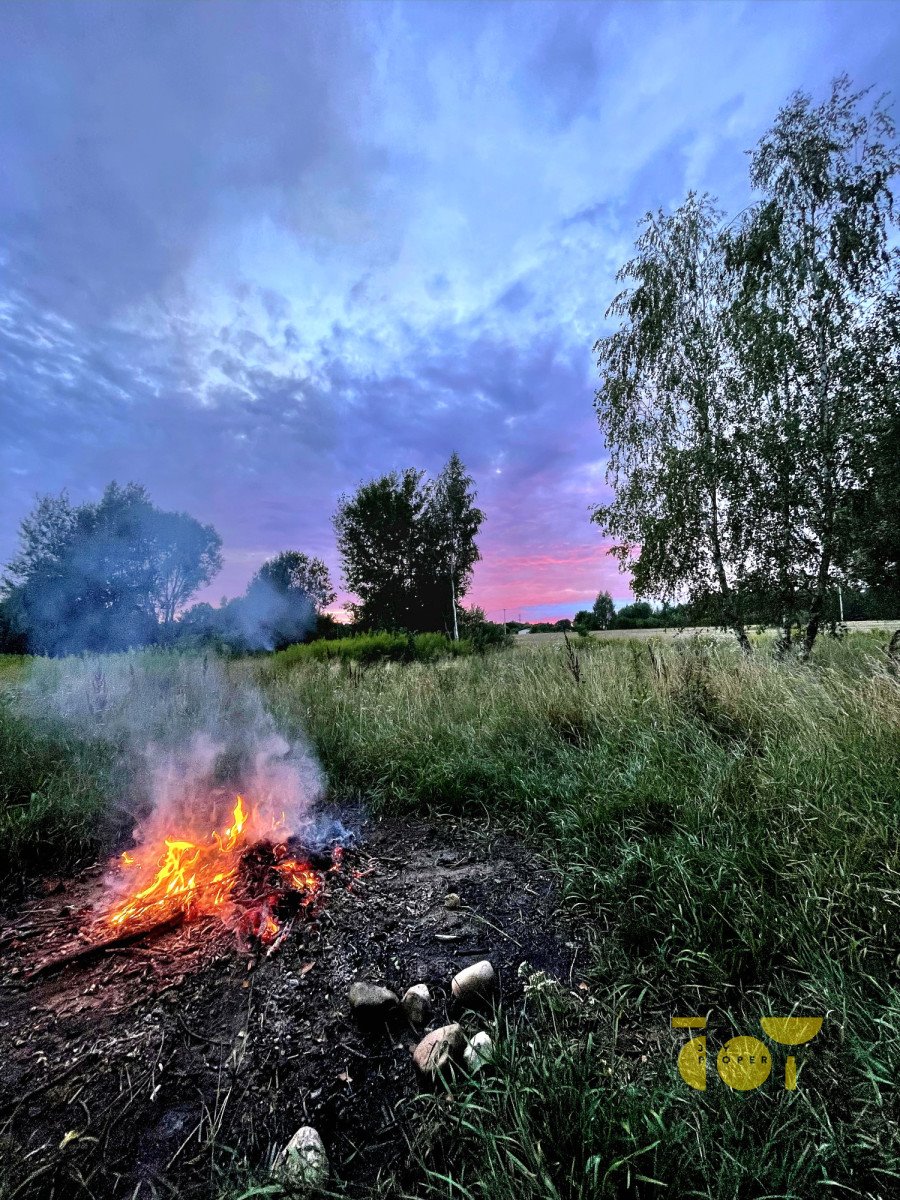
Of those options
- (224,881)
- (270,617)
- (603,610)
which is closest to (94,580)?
(270,617)

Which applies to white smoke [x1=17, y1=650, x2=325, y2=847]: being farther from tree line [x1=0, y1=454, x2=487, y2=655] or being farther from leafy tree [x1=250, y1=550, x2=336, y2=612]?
leafy tree [x1=250, y1=550, x2=336, y2=612]

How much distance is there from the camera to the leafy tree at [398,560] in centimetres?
2545

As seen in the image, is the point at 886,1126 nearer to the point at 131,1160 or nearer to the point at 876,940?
the point at 876,940

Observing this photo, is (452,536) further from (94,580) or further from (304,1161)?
(304,1161)

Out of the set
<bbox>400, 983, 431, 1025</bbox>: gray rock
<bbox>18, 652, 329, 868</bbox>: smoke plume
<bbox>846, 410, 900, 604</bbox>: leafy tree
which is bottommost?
<bbox>400, 983, 431, 1025</bbox>: gray rock

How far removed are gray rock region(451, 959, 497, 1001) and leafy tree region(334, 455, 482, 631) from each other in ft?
76.5

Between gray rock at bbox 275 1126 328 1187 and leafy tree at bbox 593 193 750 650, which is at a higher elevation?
leafy tree at bbox 593 193 750 650

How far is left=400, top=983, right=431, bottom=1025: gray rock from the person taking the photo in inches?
65.1

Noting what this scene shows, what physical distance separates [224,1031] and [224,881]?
0.94 meters

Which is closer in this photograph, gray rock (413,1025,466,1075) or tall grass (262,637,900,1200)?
tall grass (262,637,900,1200)

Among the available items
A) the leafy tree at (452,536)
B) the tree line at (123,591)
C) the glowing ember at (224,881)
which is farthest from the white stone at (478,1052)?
the leafy tree at (452,536)

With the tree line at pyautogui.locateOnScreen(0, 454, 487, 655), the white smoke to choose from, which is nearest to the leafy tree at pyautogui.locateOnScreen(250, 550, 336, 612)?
the tree line at pyautogui.locateOnScreen(0, 454, 487, 655)

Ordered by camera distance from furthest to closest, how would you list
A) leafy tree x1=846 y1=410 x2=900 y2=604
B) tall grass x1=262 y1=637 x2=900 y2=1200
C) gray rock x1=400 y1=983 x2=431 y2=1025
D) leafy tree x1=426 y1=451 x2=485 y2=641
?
leafy tree x1=426 y1=451 x2=485 y2=641
leafy tree x1=846 y1=410 x2=900 y2=604
gray rock x1=400 y1=983 x2=431 y2=1025
tall grass x1=262 y1=637 x2=900 y2=1200

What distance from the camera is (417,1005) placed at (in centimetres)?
167
